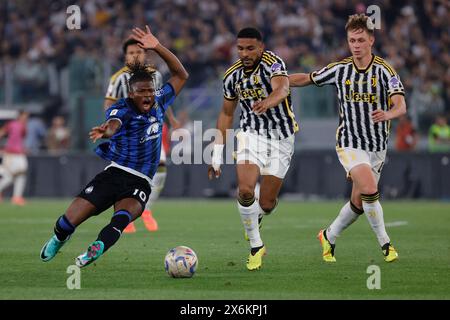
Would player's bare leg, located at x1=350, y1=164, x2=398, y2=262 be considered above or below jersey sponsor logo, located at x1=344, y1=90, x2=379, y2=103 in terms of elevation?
below

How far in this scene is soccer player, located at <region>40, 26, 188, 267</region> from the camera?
29.9 ft

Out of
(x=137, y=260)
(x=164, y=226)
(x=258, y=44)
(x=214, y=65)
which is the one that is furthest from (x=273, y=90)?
Answer: (x=214, y=65)

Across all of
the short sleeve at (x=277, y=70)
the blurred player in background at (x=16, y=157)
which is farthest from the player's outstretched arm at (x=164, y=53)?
the blurred player in background at (x=16, y=157)

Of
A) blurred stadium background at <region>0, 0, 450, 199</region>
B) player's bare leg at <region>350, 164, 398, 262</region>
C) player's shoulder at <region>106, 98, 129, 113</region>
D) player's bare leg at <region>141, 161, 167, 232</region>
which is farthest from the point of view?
blurred stadium background at <region>0, 0, 450, 199</region>

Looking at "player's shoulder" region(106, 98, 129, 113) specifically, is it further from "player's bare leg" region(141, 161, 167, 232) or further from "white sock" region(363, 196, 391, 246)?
"player's bare leg" region(141, 161, 167, 232)

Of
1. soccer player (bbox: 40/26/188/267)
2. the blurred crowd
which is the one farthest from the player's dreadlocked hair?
the blurred crowd

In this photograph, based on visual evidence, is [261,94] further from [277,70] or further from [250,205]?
[250,205]

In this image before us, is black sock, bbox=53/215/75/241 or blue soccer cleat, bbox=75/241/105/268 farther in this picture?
black sock, bbox=53/215/75/241

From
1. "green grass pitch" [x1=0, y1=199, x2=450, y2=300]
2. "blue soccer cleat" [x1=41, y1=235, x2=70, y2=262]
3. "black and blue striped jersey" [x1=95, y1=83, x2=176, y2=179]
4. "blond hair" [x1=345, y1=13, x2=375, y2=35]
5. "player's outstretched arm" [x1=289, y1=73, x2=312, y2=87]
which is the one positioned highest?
"blond hair" [x1=345, y1=13, x2=375, y2=35]

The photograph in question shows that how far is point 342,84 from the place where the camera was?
10.6 m

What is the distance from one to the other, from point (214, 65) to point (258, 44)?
51.0ft

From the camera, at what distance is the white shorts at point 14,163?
75.6 feet

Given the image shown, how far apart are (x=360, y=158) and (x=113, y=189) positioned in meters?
2.84

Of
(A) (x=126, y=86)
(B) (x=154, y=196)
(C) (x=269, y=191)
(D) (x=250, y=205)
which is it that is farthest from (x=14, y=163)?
(D) (x=250, y=205)
